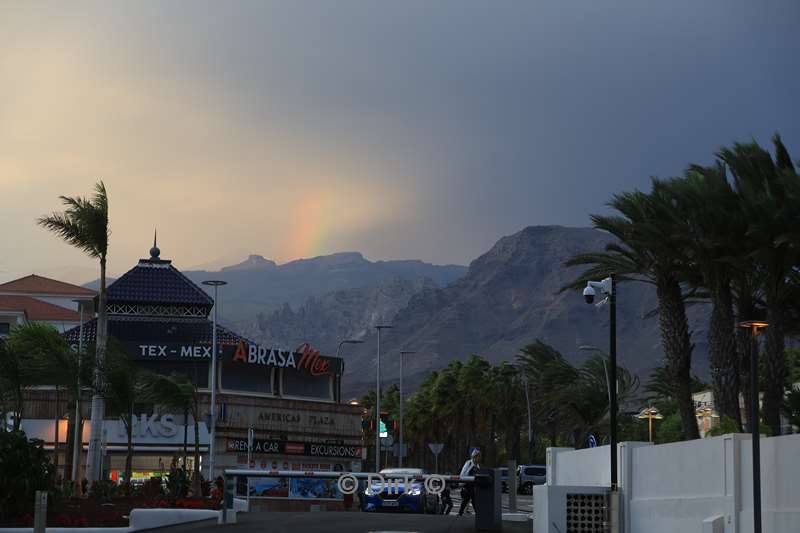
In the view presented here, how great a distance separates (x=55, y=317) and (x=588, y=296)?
91179 millimetres

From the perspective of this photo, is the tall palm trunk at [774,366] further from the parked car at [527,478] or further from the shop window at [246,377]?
the shop window at [246,377]

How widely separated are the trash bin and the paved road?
0.35 meters

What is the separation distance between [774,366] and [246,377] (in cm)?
5272

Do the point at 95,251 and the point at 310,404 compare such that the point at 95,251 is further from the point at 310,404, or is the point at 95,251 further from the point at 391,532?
the point at 310,404

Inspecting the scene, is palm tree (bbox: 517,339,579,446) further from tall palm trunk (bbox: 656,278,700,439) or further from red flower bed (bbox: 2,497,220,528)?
red flower bed (bbox: 2,497,220,528)

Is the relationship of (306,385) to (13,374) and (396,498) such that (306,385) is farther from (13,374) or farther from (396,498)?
(13,374)

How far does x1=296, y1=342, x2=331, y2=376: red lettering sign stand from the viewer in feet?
279

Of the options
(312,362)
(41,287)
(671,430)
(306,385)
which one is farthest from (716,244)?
(41,287)

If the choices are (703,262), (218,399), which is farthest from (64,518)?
(218,399)

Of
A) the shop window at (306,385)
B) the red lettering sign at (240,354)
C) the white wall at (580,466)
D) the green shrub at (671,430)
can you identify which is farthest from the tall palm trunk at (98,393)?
the green shrub at (671,430)

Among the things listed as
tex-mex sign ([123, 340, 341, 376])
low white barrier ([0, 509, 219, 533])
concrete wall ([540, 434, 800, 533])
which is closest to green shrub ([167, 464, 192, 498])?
low white barrier ([0, 509, 219, 533])

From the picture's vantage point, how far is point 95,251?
36406mm

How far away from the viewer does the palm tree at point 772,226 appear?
31891 mm

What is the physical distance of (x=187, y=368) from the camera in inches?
3231
